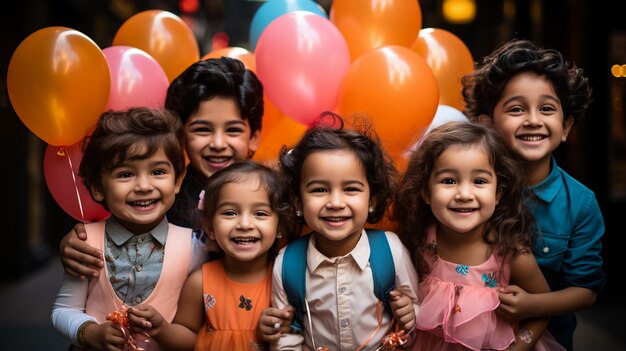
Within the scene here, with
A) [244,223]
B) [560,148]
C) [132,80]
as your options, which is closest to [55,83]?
[132,80]

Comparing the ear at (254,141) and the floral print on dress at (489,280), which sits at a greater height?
the ear at (254,141)

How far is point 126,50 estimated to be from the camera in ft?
8.61

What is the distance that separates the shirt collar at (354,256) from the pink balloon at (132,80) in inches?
36.6

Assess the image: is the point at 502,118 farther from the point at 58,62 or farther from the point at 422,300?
the point at 58,62

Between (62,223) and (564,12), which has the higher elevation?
(564,12)

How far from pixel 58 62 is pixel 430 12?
302 inches

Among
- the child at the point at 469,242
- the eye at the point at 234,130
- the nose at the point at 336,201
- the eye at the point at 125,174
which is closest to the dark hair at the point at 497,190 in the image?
the child at the point at 469,242

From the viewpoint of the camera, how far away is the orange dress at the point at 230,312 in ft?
7.18

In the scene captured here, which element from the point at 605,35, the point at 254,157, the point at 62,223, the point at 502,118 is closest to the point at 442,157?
the point at 502,118

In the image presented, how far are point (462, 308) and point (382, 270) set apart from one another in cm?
30

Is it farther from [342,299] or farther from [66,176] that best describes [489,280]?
[66,176]

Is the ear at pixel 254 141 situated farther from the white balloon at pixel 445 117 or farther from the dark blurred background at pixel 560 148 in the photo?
the dark blurred background at pixel 560 148

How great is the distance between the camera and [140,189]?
219cm

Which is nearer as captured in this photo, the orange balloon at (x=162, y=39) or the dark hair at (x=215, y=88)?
the dark hair at (x=215, y=88)
